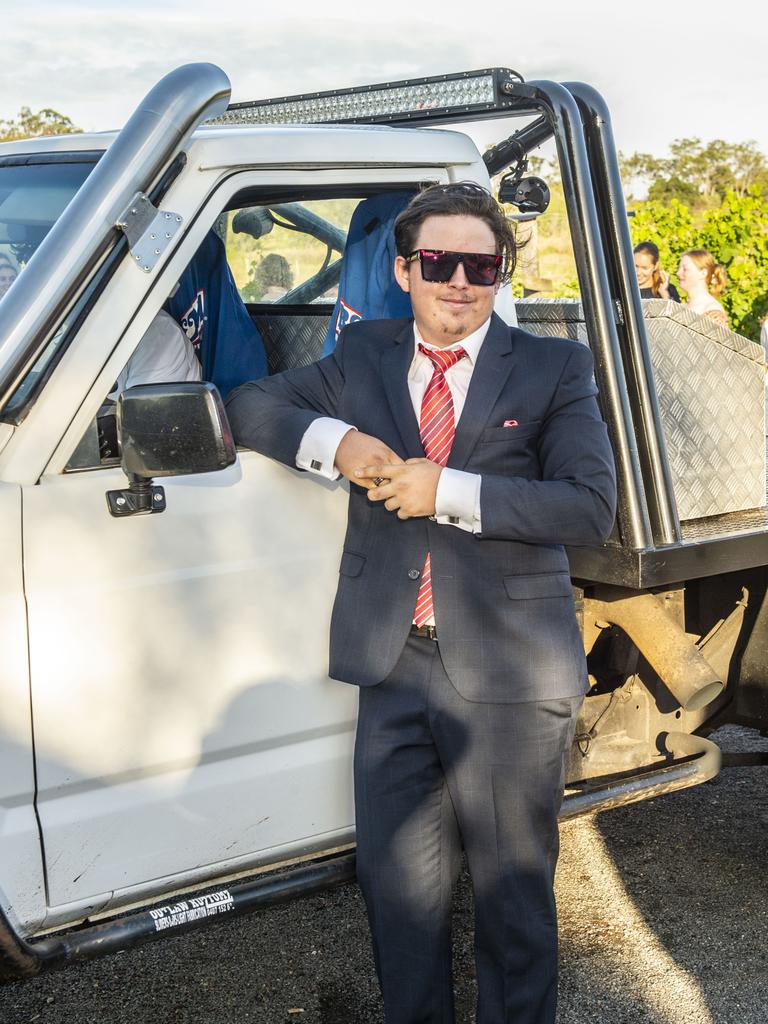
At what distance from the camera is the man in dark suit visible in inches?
93.4

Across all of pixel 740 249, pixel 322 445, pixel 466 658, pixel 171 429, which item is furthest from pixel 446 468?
pixel 740 249

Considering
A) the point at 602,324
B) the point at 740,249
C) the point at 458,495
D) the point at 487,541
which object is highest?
the point at 740,249

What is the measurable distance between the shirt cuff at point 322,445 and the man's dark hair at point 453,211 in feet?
1.27

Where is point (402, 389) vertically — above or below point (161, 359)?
below

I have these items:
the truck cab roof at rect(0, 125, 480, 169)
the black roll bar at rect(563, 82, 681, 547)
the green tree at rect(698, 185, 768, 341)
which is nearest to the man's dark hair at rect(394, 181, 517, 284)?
the truck cab roof at rect(0, 125, 480, 169)

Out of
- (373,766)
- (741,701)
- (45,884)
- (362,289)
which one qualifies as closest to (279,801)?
(373,766)

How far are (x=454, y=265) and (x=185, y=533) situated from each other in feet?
2.46

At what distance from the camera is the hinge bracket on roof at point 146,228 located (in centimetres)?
228

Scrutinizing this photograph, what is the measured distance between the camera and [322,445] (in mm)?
2400

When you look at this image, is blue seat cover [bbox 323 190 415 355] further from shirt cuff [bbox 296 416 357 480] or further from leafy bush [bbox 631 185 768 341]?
leafy bush [bbox 631 185 768 341]

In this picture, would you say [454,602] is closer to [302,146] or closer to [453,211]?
[453,211]

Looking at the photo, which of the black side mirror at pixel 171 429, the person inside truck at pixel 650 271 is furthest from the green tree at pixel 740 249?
the black side mirror at pixel 171 429

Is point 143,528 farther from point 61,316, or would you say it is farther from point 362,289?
point 362,289

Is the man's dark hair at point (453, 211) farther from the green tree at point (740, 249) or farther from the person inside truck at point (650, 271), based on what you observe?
the green tree at point (740, 249)
